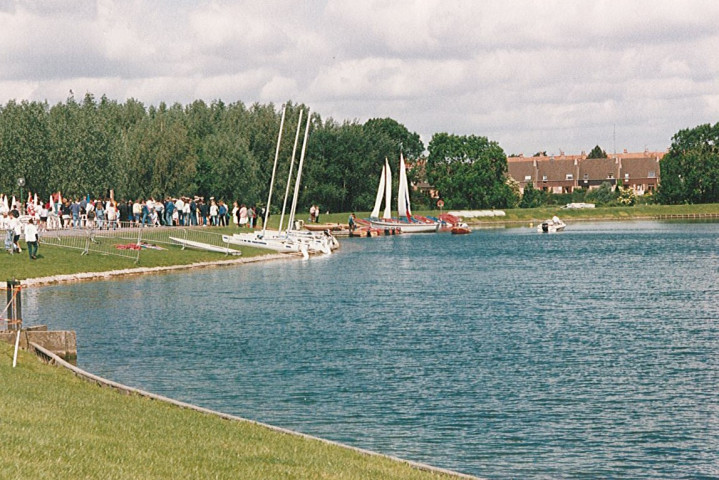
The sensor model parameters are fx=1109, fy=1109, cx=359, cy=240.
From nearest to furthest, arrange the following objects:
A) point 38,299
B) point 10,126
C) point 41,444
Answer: point 41,444, point 38,299, point 10,126

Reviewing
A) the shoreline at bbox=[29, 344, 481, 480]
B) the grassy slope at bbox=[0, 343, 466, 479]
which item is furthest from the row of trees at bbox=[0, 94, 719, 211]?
the grassy slope at bbox=[0, 343, 466, 479]

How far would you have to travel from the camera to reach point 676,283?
59406mm

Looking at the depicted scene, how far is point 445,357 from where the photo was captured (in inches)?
1281

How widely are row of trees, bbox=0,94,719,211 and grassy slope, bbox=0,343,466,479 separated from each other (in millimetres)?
83181

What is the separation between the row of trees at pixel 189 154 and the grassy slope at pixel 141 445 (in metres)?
83.2

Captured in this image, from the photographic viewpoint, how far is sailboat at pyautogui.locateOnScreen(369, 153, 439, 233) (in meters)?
130

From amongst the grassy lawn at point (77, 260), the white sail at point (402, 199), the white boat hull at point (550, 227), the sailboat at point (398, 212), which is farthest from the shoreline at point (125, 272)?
the white boat hull at point (550, 227)

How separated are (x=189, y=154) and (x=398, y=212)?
1273 inches

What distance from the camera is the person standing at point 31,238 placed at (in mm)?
55312

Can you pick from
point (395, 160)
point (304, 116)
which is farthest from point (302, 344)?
point (395, 160)

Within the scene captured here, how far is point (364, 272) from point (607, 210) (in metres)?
123

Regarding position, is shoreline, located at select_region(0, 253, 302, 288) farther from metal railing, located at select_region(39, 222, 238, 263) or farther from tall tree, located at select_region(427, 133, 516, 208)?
tall tree, located at select_region(427, 133, 516, 208)

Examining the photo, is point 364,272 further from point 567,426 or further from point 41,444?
point 41,444

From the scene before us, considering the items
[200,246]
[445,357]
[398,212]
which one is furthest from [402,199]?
[445,357]
